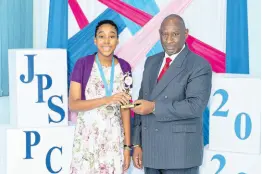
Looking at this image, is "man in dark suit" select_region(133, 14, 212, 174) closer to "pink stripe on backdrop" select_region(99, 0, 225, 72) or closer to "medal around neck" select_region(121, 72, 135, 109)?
"medal around neck" select_region(121, 72, 135, 109)

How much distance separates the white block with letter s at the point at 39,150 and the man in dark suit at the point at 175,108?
889 millimetres

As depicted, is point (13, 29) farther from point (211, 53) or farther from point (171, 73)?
point (171, 73)

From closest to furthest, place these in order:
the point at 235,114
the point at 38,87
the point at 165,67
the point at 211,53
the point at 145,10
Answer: the point at 165,67 → the point at 235,114 → the point at 38,87 → the point at 211,53 → the point at 145,10

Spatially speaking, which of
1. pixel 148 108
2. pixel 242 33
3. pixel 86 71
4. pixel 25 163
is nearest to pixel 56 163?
pixel 25 163

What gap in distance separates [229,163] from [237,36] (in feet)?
2.52

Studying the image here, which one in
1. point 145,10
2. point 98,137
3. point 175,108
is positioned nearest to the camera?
point 175,108

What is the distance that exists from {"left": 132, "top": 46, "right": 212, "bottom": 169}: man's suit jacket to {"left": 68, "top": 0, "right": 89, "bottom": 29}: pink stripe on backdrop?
119cm

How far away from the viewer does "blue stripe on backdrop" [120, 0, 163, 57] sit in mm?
3469

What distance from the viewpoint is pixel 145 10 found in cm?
349

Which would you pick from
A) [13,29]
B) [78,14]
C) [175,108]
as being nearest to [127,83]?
[175,108]

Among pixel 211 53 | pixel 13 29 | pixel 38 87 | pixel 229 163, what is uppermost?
pixel 13 29

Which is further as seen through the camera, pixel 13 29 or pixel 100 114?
pixel 13 29

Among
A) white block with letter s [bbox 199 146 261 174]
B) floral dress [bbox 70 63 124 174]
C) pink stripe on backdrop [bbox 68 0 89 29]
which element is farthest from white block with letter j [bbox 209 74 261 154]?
pink stripe on backdrop [bbox 68 0 89 29]

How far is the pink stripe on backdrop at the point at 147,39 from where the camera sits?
339cm
